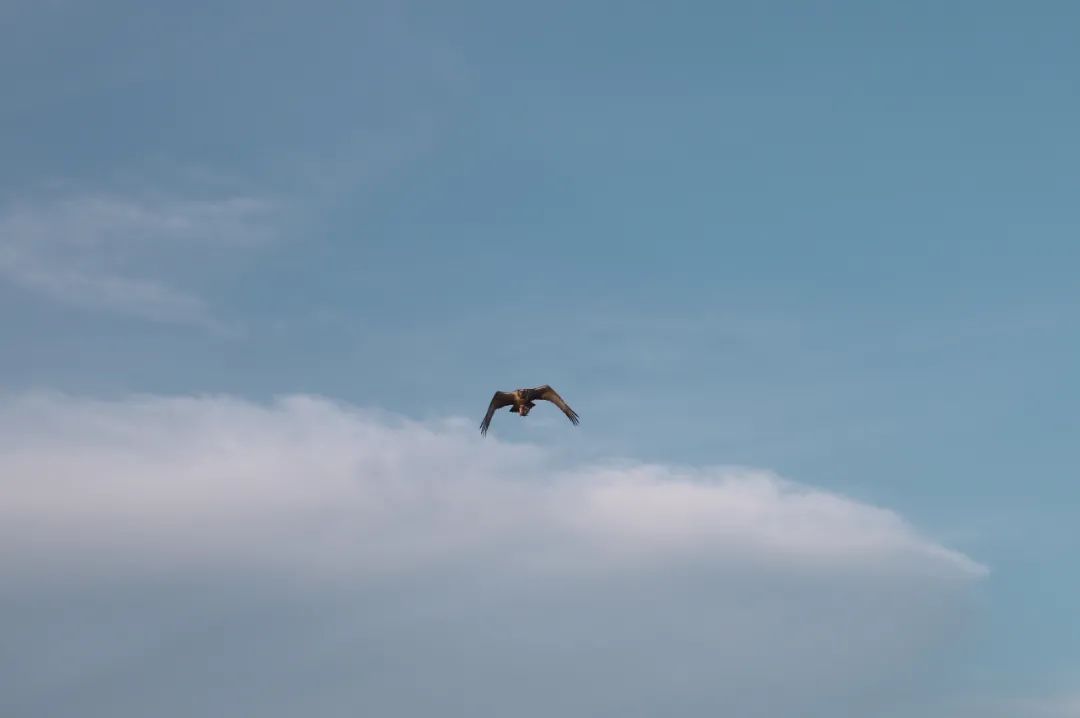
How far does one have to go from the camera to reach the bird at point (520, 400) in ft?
306

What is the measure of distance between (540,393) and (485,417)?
4.78 meters

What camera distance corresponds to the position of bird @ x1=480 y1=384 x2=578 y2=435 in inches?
3674

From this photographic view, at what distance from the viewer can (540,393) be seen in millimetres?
93938

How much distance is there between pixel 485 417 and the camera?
309ft

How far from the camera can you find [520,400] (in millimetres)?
94188
